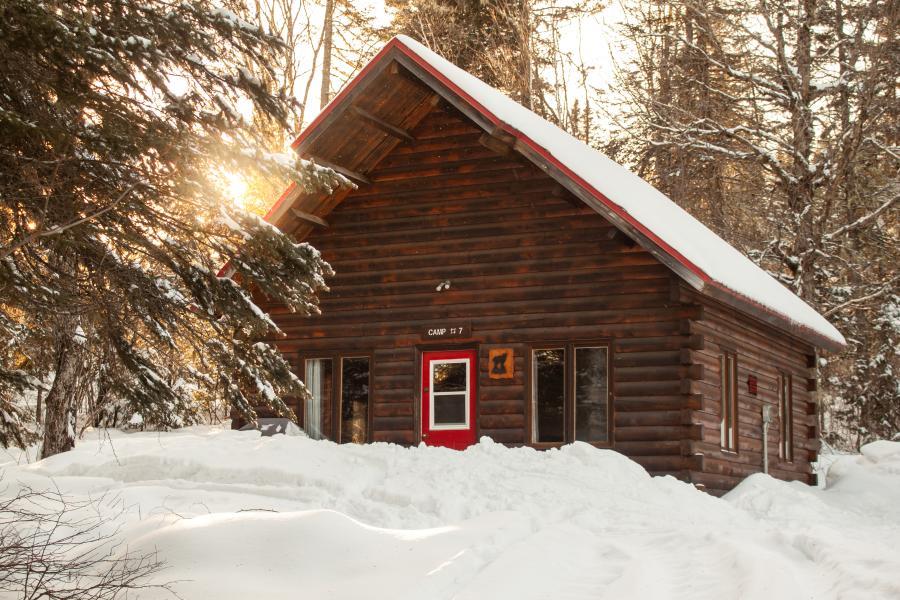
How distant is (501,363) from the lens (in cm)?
1770

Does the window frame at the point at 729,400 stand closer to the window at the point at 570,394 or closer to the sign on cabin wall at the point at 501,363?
the window at the point at 570,394

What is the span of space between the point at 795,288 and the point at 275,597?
20.8m

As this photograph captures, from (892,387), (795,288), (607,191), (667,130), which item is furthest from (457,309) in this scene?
(892,387)

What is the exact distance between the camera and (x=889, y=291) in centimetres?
2739

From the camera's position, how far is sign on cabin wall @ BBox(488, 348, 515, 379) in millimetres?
17625

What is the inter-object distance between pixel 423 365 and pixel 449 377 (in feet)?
1.63

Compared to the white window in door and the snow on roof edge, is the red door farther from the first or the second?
the snow on roof edge

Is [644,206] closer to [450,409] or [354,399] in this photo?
[450,409]

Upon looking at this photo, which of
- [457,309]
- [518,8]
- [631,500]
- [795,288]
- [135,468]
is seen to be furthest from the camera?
[518,8]

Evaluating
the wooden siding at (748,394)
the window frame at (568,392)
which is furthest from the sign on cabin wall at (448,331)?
the wooden siding at (748,394)

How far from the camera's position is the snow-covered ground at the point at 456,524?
27.8ft

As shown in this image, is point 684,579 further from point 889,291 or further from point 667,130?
point 889,291

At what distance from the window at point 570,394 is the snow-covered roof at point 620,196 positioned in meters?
2.30

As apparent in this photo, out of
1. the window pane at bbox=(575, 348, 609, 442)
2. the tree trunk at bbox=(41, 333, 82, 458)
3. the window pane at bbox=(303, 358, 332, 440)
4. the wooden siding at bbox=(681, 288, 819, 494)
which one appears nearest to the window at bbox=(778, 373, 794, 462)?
the wooden siding at bbox=(681, 288, 819, 494)
